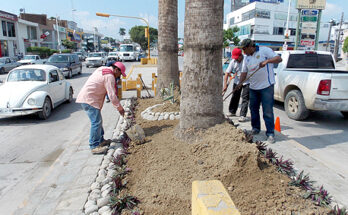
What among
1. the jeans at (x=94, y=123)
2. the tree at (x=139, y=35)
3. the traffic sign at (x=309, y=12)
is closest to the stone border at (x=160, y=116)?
the jeans at (x=94, y=123)

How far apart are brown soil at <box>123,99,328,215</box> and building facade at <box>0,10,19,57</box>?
40.1 meters

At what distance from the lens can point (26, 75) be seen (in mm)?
8172

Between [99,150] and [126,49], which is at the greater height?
[126,49]

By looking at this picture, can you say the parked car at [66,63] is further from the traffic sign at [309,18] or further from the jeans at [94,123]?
the traffic sign at [309,18]

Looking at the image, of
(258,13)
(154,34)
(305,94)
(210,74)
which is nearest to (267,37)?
(258,13)

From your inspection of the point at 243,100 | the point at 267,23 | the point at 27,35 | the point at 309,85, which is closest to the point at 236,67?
the point at 243,100

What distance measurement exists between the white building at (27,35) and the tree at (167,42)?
139 ft

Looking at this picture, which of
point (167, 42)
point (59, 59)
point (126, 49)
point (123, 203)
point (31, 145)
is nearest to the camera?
point (123, 203)

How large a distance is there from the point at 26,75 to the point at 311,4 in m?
18.0

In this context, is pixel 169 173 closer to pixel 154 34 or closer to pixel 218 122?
pixel 218 122

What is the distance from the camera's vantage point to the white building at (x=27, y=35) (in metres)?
41.4

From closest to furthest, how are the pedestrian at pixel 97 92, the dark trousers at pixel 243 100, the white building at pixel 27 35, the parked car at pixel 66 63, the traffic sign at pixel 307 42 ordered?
the pedestrian at pixel 97 92 < the dark trousers at pixel 243 100 < the parked car at pixel 66 63 < the traffic sign at pixel 307 42 < the white building at pixel 27 35

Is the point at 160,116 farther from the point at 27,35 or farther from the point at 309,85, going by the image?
the point at 27,35

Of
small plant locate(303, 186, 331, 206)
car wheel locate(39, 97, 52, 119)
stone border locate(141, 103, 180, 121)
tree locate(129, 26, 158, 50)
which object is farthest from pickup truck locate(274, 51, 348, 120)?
tree locate(129, 26, 158, 50)
